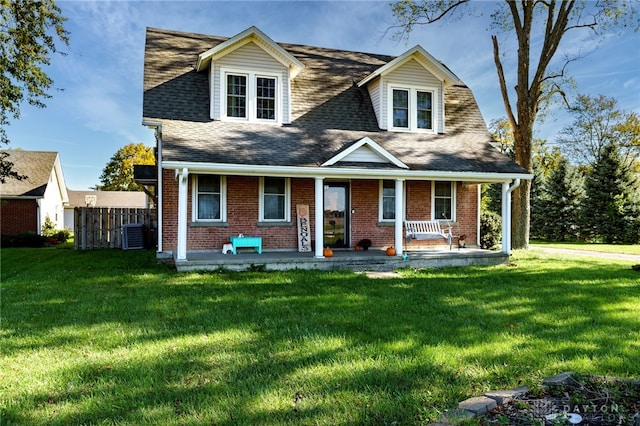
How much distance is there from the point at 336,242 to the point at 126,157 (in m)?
48.5

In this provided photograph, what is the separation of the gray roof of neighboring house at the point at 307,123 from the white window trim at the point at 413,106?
35 centimetres

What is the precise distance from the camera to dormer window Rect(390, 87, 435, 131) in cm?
1434

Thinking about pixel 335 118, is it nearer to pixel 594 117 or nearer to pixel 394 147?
pixel 394 147

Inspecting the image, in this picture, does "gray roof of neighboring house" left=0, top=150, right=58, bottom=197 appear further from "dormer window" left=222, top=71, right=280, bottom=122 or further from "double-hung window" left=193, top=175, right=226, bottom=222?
"dormer window" left=222, top=71, right=280, bottom=122

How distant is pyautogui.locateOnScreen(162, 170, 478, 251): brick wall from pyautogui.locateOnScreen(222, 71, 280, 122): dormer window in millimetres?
2122

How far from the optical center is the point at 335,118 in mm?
13859

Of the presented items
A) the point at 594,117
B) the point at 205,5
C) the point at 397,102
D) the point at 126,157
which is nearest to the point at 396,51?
the point at 397,102

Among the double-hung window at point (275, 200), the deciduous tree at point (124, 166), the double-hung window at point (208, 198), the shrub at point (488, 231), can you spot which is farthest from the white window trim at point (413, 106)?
the deciduous tree at point (124, 166)

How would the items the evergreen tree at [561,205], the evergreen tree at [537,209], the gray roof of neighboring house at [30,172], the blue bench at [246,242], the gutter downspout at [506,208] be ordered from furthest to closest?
1. the evergreen tree at [537,209]
2. the evergreen tree at [561,205]
3. the gray roof of neighboring house at [30,172]
4. the gutter downspout at [506,208]
5. the blue bench at [246,242]

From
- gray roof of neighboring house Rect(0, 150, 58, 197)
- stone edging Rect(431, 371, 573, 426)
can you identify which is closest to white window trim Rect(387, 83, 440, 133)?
stone edging Rect(431, 371, 573, 426)

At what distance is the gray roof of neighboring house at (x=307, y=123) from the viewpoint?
11031 millimetres

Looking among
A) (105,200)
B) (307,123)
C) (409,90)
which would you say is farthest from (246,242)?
(105,200)

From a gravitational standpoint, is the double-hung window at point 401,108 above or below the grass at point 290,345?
above

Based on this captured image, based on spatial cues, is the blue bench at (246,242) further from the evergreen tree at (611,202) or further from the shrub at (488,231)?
the evergreen tree at (611,202)
